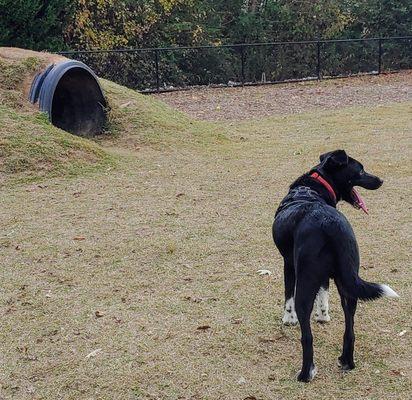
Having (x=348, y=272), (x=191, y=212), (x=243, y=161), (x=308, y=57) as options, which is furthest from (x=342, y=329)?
(x=308, y=57)

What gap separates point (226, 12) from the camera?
21344mm

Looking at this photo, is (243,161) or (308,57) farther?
(308,57)

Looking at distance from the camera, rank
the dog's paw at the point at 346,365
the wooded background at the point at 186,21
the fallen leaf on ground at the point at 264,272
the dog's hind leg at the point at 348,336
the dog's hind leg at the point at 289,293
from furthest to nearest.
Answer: the wooded background at the point at 186,21 < the fallen leaf on ground at the point at 264,272 < the dog's hind leg at the point at 289,293 < the dog's paw at the point at 346,365 < the dog's hind leg at the point at 348,336

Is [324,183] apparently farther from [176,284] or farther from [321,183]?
[176,284]

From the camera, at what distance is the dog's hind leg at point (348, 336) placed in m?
3.56

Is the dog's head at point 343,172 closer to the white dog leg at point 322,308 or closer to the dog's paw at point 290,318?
the white dog leg at point 322,308

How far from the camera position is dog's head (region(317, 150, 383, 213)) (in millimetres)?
4184

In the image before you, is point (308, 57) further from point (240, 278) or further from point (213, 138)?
point (240, 278)

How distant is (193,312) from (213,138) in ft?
22.0

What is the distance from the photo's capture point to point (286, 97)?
16562 millimetres

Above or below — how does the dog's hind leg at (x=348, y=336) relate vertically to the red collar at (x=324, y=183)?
below

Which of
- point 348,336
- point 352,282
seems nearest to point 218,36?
point 348,336

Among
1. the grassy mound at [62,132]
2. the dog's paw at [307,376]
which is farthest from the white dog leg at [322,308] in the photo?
the grassy mound at [62,132]

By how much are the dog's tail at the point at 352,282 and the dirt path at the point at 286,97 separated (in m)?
10.5
